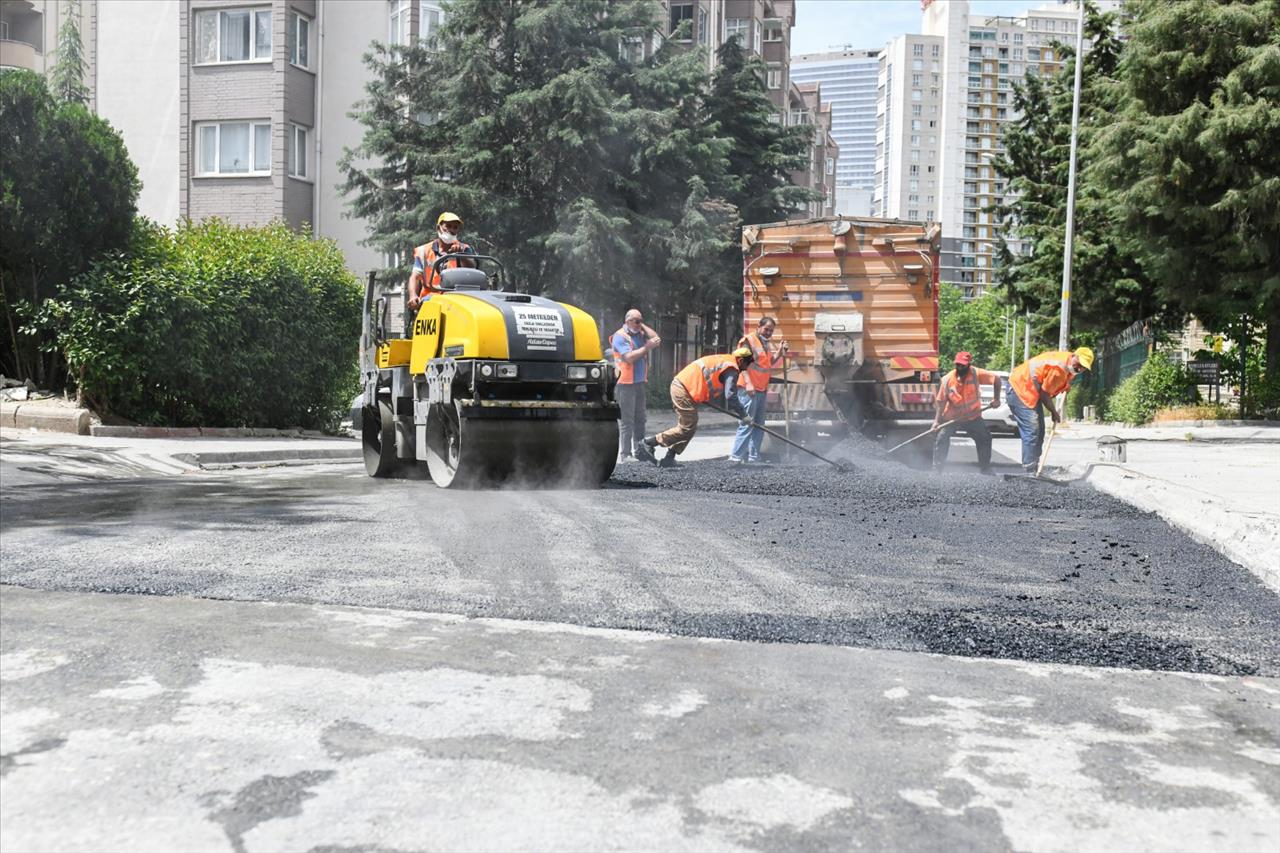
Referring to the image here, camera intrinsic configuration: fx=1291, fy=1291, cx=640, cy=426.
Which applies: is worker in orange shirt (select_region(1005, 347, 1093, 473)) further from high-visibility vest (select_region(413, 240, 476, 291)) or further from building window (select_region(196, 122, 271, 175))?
building window (select_region(196, 122, 271, 175))

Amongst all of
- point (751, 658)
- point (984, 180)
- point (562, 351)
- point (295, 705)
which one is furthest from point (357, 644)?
point (984, 180)

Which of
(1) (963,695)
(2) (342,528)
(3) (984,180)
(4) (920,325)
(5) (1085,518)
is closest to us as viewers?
(1) (963,695)

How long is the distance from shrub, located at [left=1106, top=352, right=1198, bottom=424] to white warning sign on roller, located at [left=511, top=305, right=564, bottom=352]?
19.8 meters

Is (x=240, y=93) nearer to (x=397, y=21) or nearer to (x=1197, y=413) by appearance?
(x=397, y=21)

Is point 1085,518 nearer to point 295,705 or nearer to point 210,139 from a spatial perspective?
point 295,705

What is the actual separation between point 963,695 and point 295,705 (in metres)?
2.06

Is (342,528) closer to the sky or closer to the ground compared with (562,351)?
closer to the ground

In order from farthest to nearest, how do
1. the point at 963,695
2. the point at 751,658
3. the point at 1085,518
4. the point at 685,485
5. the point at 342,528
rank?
the point at 685,485, the point at 1085,518, the point at 342,528, the point at 751,658, the point at 963,695

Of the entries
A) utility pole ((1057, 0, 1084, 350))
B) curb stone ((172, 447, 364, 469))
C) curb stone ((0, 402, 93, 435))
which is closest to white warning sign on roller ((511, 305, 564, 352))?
curb stone ((172, 447, 364, 469))

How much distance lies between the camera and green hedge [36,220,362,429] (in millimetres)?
14844

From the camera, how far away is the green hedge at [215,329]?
14.8 meters

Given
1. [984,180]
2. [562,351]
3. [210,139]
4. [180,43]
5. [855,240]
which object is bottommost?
[562,351]

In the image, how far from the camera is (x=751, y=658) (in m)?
4.50

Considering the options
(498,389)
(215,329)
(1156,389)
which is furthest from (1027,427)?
(1156,389)
